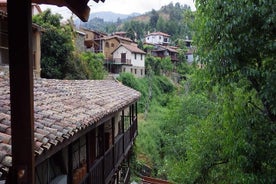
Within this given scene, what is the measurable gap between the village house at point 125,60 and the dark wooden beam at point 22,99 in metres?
43.6

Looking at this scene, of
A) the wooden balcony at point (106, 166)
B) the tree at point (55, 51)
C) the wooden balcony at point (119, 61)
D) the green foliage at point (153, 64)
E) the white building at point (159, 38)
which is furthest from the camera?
the white building at point (159, 38)

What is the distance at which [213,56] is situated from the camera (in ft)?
21.3

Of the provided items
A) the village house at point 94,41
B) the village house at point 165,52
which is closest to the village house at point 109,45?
the village house at point 94,41

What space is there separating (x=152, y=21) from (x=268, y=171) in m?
104

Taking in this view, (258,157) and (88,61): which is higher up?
(88,61)

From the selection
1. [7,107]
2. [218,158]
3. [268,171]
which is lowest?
[218,158]

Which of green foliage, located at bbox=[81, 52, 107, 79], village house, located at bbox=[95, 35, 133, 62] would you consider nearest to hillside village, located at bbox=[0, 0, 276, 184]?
green foliage, located at bbox=[81, 52, 107, 79]

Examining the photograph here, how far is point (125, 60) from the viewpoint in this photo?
4662cm

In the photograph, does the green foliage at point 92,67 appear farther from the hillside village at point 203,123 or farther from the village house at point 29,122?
the village house at point 29,122

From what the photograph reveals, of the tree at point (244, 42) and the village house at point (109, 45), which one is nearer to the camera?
the tree at point (244, 42)

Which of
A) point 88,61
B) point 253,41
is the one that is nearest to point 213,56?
point 253,41

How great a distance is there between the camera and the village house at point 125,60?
4638 centimetres

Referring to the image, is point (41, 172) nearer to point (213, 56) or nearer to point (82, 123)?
Answer: point (82, 123)

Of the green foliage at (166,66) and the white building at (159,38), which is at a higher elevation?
the white building at (159,38)
